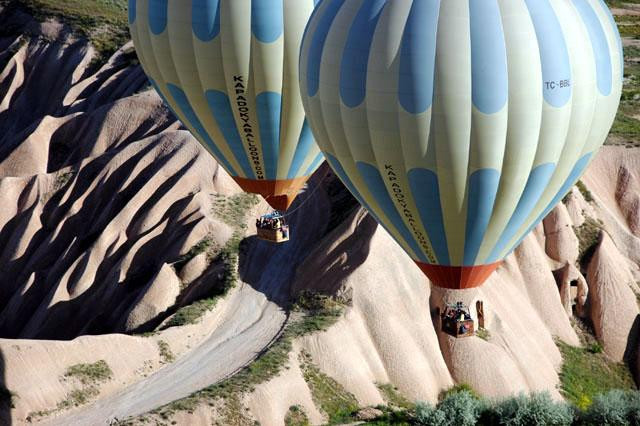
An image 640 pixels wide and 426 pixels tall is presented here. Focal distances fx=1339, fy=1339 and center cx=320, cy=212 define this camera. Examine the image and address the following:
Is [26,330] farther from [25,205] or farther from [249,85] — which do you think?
[249,85]

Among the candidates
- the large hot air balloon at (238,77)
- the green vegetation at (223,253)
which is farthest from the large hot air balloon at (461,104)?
the green vegetation at (223,253)

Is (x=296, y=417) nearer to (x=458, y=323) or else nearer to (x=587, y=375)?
(x=458, y=323)

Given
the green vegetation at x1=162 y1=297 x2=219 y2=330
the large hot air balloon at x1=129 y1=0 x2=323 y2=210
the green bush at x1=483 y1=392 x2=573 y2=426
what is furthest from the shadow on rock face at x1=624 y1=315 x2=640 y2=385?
the large hot air balloon at x1=129 y1=0 x2=323 y2=210

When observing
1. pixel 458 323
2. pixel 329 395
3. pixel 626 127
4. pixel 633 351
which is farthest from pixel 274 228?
pixel 626 127

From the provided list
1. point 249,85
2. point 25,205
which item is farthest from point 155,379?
point 25,205

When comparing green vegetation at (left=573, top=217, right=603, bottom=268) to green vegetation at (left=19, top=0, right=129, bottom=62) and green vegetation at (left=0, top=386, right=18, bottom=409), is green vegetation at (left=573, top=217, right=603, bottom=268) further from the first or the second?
green vegetation at (left=19, top=0, right=129, bottom=62)

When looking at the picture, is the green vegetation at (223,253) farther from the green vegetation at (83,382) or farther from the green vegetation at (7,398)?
the green vegetation at (7,398)

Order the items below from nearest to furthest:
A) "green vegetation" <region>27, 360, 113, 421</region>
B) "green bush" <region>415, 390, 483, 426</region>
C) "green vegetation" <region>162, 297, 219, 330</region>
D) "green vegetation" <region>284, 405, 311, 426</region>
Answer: "green vegetation" <region>27, 360, 113, 421</region> → "green vegetation" <region>284, 405, 311, 426</region> → "green bush" <region>415, 390, 483, 426</region> → "green vegetation" <region>162, 297, 219, 330</region>
